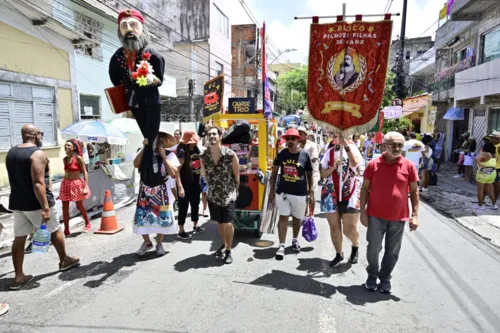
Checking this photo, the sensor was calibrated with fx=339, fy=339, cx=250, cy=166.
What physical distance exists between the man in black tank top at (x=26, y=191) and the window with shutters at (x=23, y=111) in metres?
7.07

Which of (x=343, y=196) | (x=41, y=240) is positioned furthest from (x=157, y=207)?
(x=343, y=196)

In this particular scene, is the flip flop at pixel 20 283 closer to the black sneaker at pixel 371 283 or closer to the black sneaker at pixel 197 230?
the black sneaker at pixel 197 230

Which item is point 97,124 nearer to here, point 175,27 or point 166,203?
point 166,203

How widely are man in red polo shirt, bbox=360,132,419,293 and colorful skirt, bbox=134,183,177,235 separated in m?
2.62

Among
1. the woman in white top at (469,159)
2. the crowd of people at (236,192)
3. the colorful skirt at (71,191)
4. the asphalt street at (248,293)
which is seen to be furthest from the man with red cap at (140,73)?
the woman in white top at (469,159)

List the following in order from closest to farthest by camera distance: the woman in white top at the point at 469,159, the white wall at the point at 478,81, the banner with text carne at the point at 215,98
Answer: the banner with text carne at the point at 215,98, the woman in white top at the point at 469,159, the white wall at the point at 478,81

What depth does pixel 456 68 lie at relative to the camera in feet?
53.9

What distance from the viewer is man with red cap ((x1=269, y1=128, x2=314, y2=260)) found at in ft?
15.3

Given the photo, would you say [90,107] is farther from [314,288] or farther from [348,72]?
[314,288]

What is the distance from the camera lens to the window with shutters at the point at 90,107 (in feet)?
42.9

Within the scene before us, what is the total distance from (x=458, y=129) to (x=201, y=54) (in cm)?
1609

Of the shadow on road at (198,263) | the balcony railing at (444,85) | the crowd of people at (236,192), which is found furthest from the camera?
the balcony railing at (444,85)

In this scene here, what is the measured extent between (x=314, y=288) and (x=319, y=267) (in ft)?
2.12

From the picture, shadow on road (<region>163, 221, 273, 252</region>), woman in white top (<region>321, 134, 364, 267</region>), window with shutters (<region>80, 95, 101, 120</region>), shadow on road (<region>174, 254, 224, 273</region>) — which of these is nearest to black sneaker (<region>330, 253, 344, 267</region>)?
woman in white top (<region>321, 134, 364, 267</region>)
